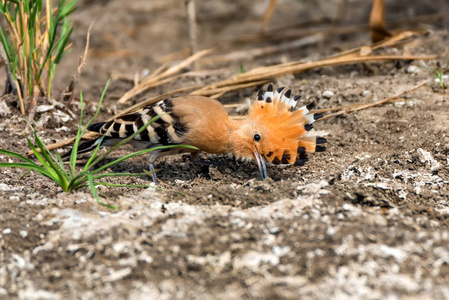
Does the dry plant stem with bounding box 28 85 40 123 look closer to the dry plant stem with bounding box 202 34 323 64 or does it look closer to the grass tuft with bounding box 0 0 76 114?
the grass tuft with bounding box 0 0 76 114

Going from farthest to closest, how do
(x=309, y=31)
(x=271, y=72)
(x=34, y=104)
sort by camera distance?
(x=309, y=31), (x=271, y=72), (x=34, y=104)

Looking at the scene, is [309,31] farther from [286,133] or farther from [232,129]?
[286,133]

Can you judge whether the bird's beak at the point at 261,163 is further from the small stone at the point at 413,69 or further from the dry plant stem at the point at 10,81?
the small stone at the point at 413,69

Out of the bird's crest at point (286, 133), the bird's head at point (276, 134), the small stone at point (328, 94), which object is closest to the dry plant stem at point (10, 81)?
the bird's head at point (276, 134)

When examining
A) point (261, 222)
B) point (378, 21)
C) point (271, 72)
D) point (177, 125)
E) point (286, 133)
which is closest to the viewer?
point (261, 222)

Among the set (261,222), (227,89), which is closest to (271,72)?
(227,89)

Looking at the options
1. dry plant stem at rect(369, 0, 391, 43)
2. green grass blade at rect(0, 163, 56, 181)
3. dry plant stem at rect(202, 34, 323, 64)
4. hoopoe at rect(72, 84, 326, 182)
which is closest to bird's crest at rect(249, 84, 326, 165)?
hoopoe at rect(72, 84, 326, 182)

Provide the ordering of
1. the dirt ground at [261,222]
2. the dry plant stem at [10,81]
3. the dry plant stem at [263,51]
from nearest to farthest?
1. the dirt ground at [261,222]
2. the dry plant stem at [10,81]
3. the dry plant stem at [263,51]

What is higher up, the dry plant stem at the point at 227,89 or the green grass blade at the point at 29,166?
the green grass blade at the point at 29,166
